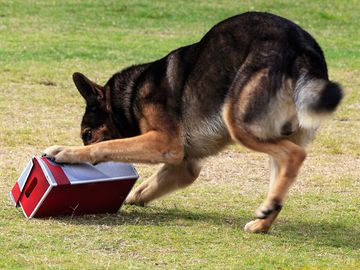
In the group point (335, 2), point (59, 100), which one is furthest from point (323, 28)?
point (59, 100)

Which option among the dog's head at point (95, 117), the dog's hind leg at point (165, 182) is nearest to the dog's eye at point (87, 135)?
the dog's head at point (95, 117)

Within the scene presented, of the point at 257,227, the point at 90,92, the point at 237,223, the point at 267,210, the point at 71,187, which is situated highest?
the point at 90,92

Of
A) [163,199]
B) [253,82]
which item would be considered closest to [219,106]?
→ [253,82]

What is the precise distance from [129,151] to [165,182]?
2.19 ft

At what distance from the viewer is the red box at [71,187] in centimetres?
700

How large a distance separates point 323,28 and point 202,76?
40.1ft

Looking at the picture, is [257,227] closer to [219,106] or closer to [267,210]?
[267,210]

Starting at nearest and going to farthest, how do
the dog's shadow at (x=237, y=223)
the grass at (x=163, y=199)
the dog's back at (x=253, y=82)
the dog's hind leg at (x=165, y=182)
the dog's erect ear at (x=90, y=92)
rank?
the grass at (x=163, y=199) → the dog's back at (x=253, y=82) → the dog's shadow at (x=237, y=223) → the dog's erect ear at (x=90, y=92) → the dog's hind leg at (x=165, y=182)

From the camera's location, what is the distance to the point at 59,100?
12.2 m

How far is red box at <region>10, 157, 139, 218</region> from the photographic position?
7.00m

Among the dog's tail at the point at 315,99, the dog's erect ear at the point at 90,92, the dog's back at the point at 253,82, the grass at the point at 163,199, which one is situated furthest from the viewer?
the dog's erect ear at the point at 90,92

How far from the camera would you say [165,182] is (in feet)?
25.6

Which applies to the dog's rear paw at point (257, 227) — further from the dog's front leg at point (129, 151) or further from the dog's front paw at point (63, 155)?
the dog's front paw at point (63, 155)

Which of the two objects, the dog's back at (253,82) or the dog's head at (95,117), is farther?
the dog's head at (95,117)
